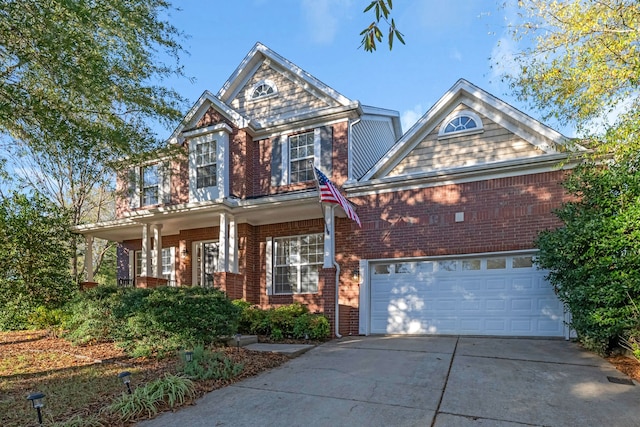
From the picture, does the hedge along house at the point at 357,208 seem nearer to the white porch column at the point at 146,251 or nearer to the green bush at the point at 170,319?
the white porch column at the point at 146,251

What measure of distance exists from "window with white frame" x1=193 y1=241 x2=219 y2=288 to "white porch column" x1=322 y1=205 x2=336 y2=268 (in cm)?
441

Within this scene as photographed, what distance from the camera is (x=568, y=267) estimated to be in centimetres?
677

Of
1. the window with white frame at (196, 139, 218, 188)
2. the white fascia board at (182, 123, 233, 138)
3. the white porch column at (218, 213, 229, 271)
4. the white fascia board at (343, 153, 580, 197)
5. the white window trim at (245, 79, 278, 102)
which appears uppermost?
the white window trim at (245, 79, 278, 102)

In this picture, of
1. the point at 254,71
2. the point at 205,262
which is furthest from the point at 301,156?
the point at 205,262

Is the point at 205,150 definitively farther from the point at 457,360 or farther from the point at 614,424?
the point at 614,424

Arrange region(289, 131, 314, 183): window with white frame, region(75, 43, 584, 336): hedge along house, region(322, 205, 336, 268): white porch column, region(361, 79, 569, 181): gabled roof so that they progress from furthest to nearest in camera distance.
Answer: region(289, 131, 314, 183): window with white frame < region(322, 205, 336, 268): white porch column < region(361, 79, 569, 181): gabled roof < region(75, 43, 584, 336): hedge along house

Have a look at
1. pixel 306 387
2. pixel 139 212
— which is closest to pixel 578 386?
pixel 306 387

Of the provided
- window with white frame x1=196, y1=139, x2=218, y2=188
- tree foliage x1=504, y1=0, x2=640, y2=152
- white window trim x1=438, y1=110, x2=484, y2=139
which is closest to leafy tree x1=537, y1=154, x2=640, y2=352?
tree foliage x1=504, y1=0, x2=640, y2=152

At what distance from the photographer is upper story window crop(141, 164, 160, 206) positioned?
42.3ft

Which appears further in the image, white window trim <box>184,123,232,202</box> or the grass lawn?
white window trim <box>184,123,232,202</box>

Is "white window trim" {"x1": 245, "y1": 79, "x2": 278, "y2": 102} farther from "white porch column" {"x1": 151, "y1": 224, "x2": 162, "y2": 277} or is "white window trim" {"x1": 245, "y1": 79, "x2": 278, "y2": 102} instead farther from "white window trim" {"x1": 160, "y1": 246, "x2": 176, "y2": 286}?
"white window trim" {"x1": 160, "y1": 246, "x2": 176, "y2": 286}

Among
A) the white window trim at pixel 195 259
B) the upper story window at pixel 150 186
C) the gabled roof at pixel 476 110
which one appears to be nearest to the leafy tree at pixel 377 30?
the gabled roof at pixel 476 110

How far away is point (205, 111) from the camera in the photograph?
12.3 meters

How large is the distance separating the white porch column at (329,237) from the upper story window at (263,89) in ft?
15.8
